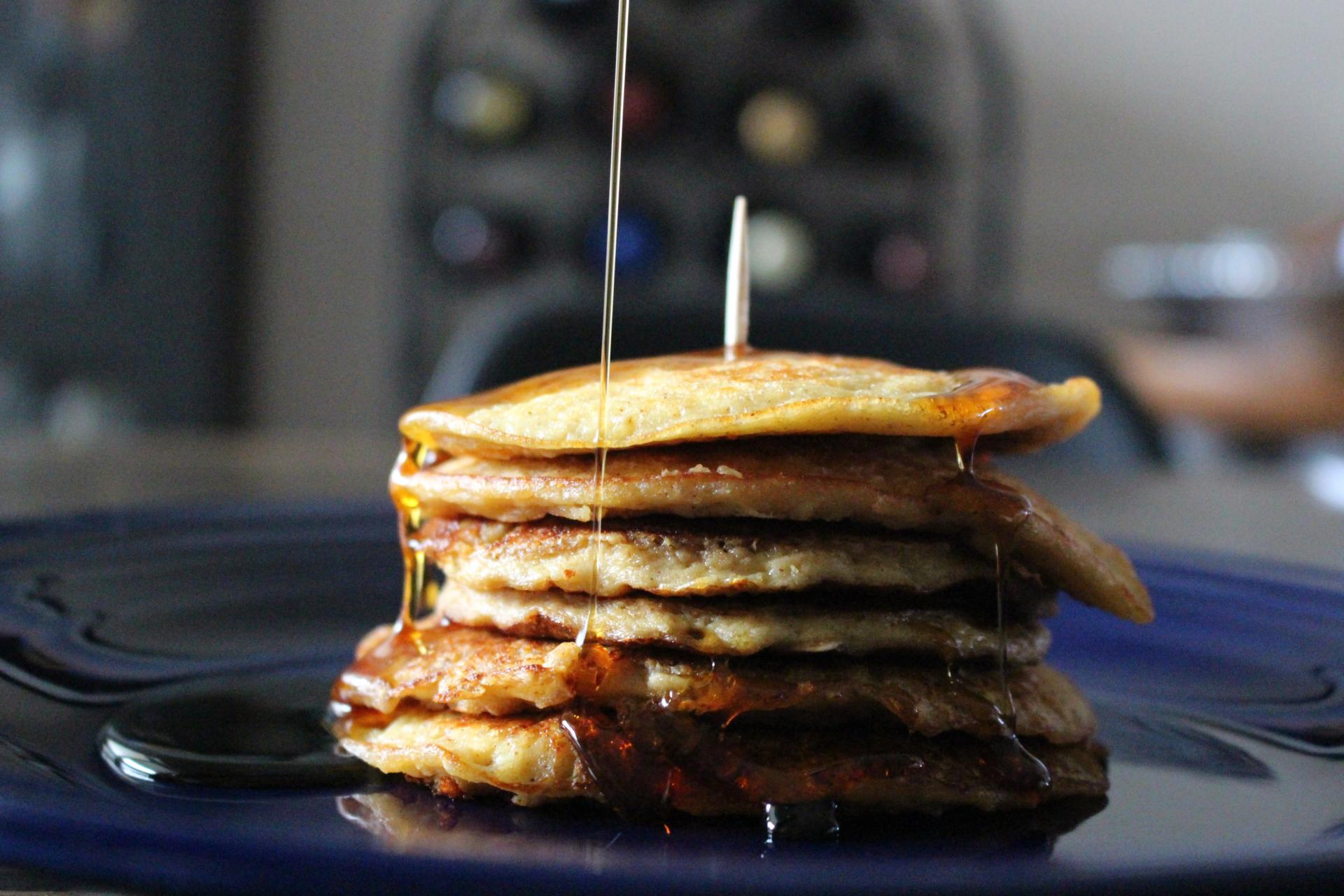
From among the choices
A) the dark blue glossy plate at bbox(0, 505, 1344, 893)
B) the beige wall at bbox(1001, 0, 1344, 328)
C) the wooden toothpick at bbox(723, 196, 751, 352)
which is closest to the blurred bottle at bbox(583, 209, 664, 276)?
the beige wall at bbox(1001, 0, 1344, 328)

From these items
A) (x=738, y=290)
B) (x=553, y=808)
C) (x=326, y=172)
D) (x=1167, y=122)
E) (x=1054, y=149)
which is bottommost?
(x=553, y=808)

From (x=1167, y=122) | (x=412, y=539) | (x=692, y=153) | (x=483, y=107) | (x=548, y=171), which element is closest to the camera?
(x=412, y=539)

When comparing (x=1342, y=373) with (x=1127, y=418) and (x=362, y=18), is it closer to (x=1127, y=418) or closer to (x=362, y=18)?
(x=1127, y=418)

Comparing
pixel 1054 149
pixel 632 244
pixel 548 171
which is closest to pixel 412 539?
pixel 632 244

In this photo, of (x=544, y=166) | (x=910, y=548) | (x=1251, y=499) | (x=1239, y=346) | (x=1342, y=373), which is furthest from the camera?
(x=544, y=166)

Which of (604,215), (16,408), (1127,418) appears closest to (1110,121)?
(604,215)

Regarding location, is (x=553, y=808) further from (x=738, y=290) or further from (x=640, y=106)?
(x=640, y=106)
